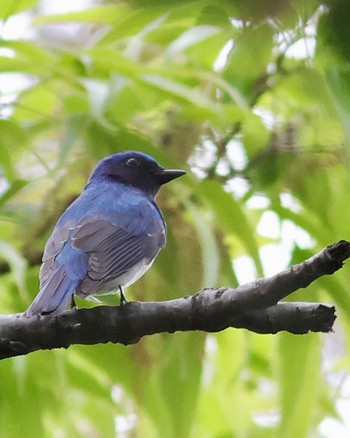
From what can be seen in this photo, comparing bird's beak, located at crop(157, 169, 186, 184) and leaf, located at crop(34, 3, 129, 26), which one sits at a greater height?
leaf, located at crop(34, 3, 129, 26)

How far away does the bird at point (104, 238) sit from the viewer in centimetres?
58

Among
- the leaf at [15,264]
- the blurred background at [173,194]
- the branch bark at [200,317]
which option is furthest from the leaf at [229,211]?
the branch bark at [200,317]

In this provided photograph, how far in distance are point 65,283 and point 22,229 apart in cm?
32

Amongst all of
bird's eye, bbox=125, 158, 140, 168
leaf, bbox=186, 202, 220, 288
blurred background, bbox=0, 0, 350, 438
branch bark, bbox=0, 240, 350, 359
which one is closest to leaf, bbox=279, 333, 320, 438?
blurred background, bbox=0, 0, 350, 438

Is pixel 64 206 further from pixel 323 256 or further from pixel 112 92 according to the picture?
pixel 323 256

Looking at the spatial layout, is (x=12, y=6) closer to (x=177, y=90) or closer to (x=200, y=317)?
(x=177, y=90)

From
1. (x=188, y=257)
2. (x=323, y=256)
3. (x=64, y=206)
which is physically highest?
(x=64, y=206)

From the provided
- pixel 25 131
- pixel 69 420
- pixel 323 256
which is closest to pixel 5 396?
pixel 69 420

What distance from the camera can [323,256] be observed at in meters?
0.33

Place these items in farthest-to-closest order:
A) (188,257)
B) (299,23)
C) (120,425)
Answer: (120,425), (188,257), (299,23)

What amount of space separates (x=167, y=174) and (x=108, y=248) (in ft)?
0.63

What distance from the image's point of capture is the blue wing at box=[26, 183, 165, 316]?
22.6 inches

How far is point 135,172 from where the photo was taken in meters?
0.92

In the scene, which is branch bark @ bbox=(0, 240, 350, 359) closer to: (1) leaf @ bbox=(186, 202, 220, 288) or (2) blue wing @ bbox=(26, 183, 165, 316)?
(2) blue wing @ bbox=(26, 183, 165, 316)
